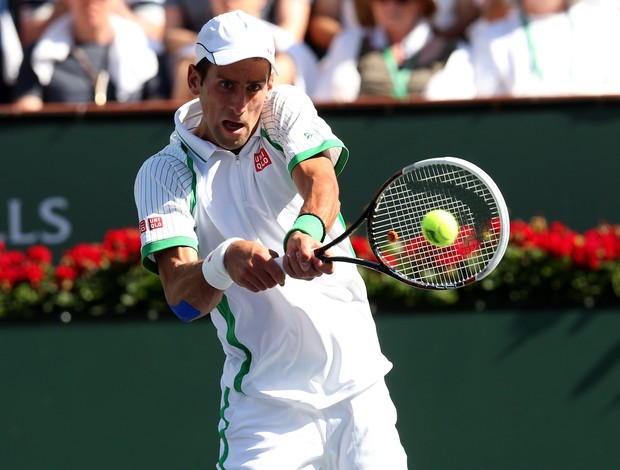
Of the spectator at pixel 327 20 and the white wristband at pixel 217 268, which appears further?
the spectator at pixel 327 20

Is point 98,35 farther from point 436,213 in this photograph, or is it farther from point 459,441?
point 436,213

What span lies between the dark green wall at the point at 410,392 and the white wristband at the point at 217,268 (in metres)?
2.78

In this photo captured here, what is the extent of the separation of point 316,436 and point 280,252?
0.62m

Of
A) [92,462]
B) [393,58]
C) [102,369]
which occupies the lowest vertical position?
[92,462]

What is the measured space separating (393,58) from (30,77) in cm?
216

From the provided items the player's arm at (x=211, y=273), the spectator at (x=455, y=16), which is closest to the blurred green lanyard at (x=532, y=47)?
the spectator at (x=455, y=16)

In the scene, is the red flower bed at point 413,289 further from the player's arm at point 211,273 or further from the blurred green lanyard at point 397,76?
the player's arm at point 211,273

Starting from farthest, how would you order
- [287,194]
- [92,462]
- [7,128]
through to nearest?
[7,128], [92,462], [287,194]

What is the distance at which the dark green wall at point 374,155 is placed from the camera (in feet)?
25.0

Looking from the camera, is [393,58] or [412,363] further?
[393,58]

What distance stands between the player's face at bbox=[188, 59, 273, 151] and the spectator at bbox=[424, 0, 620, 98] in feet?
12.4

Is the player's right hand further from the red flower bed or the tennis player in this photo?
the red flower bed

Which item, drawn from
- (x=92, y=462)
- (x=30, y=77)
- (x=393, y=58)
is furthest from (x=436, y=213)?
(x=30, y=77)

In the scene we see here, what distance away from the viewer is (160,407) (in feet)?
22.5
